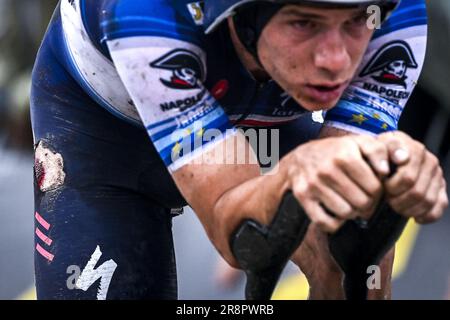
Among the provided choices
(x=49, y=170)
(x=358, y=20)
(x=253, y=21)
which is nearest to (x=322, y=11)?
(x=358, y=20)

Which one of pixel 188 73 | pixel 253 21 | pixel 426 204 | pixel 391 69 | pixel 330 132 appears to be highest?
pixel 253 21

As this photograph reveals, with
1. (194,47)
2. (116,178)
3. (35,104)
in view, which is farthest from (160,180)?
(194,47)

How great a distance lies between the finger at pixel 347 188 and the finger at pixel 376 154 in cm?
6

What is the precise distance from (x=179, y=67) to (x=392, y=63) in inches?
28.9

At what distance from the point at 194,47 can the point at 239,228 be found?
61cm

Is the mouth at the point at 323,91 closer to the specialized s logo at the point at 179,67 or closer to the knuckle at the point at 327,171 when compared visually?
the specialized s logo at the point at 179,67

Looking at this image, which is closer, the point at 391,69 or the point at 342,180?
the point at 342,180

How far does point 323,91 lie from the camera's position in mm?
3303

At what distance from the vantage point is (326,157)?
2.76 m

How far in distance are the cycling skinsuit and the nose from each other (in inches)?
Answer: 13.9

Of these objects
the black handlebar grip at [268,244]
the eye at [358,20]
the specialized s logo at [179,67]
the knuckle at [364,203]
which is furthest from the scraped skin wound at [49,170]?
the knuckle at [364,203]

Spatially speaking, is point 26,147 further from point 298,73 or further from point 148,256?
point 298,73

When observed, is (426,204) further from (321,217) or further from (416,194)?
(321,217)

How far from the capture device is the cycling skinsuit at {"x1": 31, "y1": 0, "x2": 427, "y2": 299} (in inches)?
132
